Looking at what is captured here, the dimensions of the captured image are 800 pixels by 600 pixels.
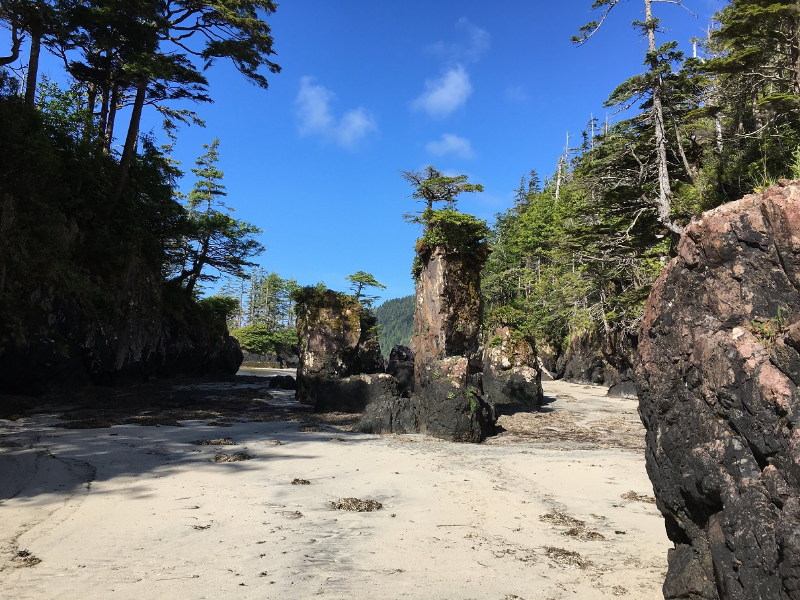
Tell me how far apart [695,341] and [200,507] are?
5.77m

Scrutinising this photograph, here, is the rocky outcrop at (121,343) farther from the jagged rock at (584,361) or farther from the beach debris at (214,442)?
the jagged rock at (584,361)

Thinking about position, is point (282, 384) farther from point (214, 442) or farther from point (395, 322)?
point (395, 322)

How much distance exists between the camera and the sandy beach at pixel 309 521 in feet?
12.4

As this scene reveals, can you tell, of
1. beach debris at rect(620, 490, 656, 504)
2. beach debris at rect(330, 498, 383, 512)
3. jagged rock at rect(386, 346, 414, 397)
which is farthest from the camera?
jagged rock at rect(386, 346, 414, 397)

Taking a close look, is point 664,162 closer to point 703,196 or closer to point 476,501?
point 703,196

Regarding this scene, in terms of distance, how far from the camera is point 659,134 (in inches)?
627

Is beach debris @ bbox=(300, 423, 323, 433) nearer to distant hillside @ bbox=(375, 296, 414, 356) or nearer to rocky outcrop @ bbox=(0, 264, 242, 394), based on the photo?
rocky outcrop @ bbox=(0, 264, 242, 394)

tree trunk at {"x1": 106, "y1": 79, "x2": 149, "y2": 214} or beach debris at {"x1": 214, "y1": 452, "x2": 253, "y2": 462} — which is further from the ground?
tree trunk at {"x1": 106, "y1": 79, "x2": 149, "y2": 214}

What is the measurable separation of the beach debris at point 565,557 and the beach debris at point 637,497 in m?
2.51

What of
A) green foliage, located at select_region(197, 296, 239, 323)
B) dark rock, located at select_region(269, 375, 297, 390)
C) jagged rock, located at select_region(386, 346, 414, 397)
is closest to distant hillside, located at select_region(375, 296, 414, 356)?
green foliage, located at select_region(197, 296, 239, 323)

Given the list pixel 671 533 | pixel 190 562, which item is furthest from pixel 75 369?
pixel 671 533

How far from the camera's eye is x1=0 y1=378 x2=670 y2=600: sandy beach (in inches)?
149

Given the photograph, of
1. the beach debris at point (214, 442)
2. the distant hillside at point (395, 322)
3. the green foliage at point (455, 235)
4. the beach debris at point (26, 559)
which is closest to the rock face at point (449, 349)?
the green foliage at point (455, 235)

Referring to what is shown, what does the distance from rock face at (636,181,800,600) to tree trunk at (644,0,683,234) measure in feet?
41.9
